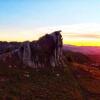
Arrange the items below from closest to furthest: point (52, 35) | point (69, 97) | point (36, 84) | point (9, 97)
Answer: point (9, 97), point (69, 97), point (36, 84), point (52, 35)

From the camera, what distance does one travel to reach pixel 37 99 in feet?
233

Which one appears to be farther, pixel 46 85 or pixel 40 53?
pixel 40 53

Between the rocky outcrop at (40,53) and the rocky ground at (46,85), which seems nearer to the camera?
the rocky ground at (46,85)

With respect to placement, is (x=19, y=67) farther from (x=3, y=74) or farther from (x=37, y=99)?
(x=37, y=99)

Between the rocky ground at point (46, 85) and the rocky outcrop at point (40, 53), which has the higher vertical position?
the rocky outcrop at point (40, 53)

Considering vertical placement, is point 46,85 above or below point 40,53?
below

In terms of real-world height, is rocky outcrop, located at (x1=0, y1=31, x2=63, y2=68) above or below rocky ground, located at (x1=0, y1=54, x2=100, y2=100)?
above

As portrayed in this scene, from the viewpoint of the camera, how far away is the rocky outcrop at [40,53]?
100 metres

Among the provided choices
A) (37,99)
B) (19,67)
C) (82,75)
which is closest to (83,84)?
(82,75)

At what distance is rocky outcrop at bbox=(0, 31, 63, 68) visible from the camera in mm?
100381

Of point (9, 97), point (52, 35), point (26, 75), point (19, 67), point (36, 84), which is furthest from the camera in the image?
point (52, 35)

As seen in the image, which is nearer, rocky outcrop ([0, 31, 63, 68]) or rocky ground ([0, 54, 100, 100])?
rocky ground ([0, 54, 100, 100])

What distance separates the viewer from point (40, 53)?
105 meters

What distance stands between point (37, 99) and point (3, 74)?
2022 cm
